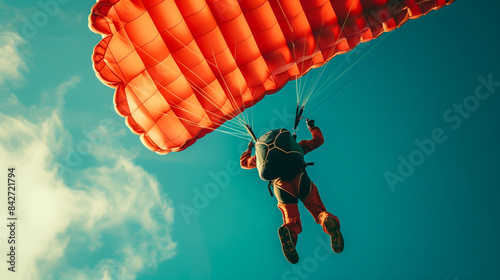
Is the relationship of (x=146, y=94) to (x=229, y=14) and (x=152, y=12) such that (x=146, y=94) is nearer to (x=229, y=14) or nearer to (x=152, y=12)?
(x=152, y=12)

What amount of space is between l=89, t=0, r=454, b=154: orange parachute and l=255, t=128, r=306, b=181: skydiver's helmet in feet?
4.95

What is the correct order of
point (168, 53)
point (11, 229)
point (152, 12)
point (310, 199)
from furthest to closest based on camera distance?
point (11, 229)
point (168, 53)
point (152, 12)
point (310, 199)

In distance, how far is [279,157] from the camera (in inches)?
193

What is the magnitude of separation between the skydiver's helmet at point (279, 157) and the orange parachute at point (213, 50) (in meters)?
1.51

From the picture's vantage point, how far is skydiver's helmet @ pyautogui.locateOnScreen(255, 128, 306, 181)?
4.92m

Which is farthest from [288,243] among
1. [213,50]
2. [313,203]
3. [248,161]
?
[213,50]

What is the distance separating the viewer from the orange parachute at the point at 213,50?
5832mm

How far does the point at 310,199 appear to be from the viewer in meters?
4.96

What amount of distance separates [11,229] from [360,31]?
775 cm

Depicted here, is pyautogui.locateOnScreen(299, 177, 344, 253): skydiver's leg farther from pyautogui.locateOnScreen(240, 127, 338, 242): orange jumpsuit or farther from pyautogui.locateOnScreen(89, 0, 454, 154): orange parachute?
pyautogui.locateOnScreen(89, 0, 454, 154): orange parachute

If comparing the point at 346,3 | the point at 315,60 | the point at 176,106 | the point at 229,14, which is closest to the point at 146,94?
the point at 176,106

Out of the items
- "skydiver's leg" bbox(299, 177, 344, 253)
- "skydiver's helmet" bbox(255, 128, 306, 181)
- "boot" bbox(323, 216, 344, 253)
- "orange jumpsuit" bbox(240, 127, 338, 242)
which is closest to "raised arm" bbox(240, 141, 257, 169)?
"skydiver's helmet" bbox(255, 128, 306, 181)

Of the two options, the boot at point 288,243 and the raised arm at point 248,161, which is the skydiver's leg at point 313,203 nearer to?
the boot at point 288,243

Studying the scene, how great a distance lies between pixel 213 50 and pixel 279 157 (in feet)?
7.59
